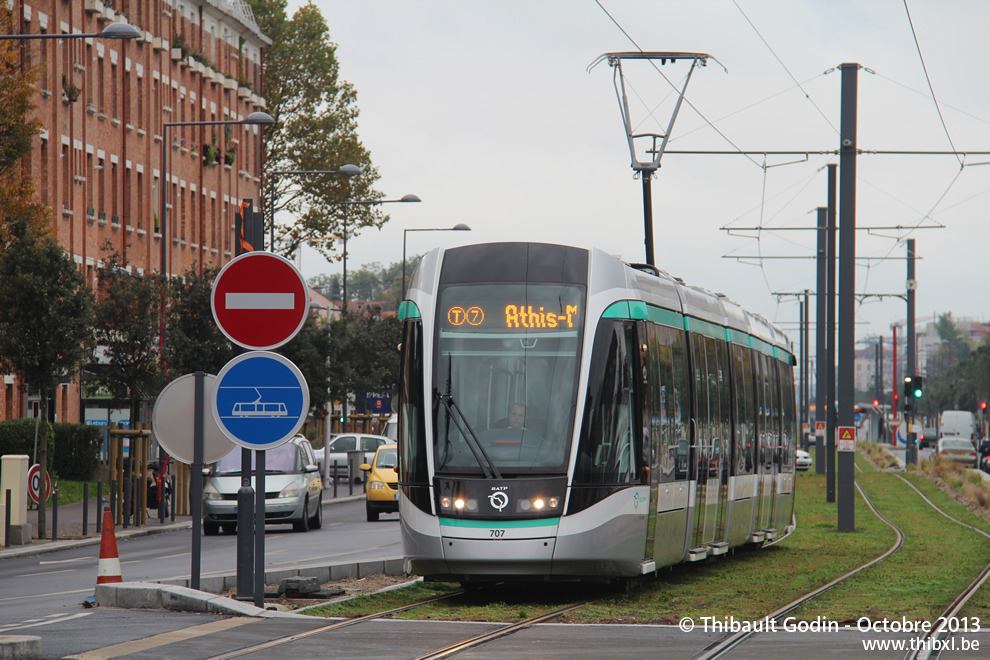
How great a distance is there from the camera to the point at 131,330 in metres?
39.3

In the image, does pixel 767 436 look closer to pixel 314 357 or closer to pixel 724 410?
pixel 724 410

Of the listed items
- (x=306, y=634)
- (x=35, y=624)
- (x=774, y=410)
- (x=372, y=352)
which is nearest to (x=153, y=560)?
(x=774, y=410)

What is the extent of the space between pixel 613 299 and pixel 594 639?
4480mm

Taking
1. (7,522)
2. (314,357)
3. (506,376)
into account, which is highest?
(314,357)

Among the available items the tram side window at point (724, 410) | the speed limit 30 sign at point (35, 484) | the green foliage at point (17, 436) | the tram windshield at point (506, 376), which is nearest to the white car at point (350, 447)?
the green foliage at point (17, 436)

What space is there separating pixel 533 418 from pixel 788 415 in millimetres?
12198

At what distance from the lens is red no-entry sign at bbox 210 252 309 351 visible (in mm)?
13773

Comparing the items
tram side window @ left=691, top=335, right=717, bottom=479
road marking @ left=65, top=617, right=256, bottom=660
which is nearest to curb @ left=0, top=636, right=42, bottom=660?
road marking @ left=65, top=617, right=256, bottom=660

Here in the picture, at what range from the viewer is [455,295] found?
51.8 feet

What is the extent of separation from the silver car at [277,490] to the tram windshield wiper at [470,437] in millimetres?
15713

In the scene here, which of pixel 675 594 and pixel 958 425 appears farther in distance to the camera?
pixel 958 425

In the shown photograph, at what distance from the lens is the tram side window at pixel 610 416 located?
50.0ft

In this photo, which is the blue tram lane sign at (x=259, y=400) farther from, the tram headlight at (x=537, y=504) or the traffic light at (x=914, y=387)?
the traffic light at (x=914, y=387)

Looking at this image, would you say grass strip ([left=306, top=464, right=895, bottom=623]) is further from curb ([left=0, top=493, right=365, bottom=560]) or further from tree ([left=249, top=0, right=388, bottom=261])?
tree ([left=249, top=0, right=388, bottom=261])
